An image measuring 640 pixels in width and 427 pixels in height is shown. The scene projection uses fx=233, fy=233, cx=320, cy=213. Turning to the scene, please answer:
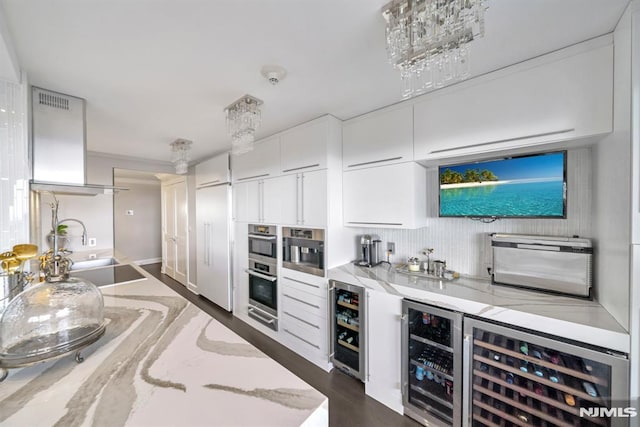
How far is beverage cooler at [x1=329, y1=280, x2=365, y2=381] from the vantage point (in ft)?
6.58

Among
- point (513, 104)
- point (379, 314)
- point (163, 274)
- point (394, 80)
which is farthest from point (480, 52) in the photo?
point (163, 274)

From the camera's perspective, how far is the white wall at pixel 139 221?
6098mm

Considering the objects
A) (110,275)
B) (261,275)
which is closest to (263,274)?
(261,275)

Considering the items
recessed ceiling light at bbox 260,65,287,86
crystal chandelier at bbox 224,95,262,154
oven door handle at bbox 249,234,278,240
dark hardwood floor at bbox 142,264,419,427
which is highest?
recessed ceiling light at bbox 260,65,287,86

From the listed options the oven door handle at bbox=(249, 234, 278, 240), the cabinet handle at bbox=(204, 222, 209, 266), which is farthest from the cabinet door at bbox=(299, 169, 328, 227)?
the cabinet handle at bbox=(204, 222, 209, 266)

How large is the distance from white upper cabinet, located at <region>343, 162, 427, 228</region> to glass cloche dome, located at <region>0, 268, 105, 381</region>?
1.82 m

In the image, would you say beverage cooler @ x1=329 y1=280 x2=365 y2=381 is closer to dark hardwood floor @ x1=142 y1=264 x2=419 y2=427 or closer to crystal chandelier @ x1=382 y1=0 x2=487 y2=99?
dark hardwood floor @ x1=142 y1=264 x2=419 y2=427

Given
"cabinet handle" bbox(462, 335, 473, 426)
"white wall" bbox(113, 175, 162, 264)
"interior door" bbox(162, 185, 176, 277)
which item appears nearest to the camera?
"cabinet handle" bbox(462, 335, 473, 426)

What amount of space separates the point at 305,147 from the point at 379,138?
2.41 feet

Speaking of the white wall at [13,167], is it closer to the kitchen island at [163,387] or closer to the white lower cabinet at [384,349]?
the kitchen island at [163,387]

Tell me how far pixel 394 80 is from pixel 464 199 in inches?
42.0

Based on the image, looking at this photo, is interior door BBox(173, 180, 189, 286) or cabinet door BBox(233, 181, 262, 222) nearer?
cabinet door BBox(233, 181, 262, 222)

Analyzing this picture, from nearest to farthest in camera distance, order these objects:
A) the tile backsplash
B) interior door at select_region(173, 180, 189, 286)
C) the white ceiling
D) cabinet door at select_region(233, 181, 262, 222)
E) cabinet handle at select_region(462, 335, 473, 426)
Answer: the white ceiling
cabinet handle at select_region(462, 335, 473, 426)
the tile backsplash
cabinet door at select_region(233, 181, 262, 222)
interior door at select_region(173, 180, 189, 286)

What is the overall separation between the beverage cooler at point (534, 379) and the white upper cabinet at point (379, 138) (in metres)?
1.31
